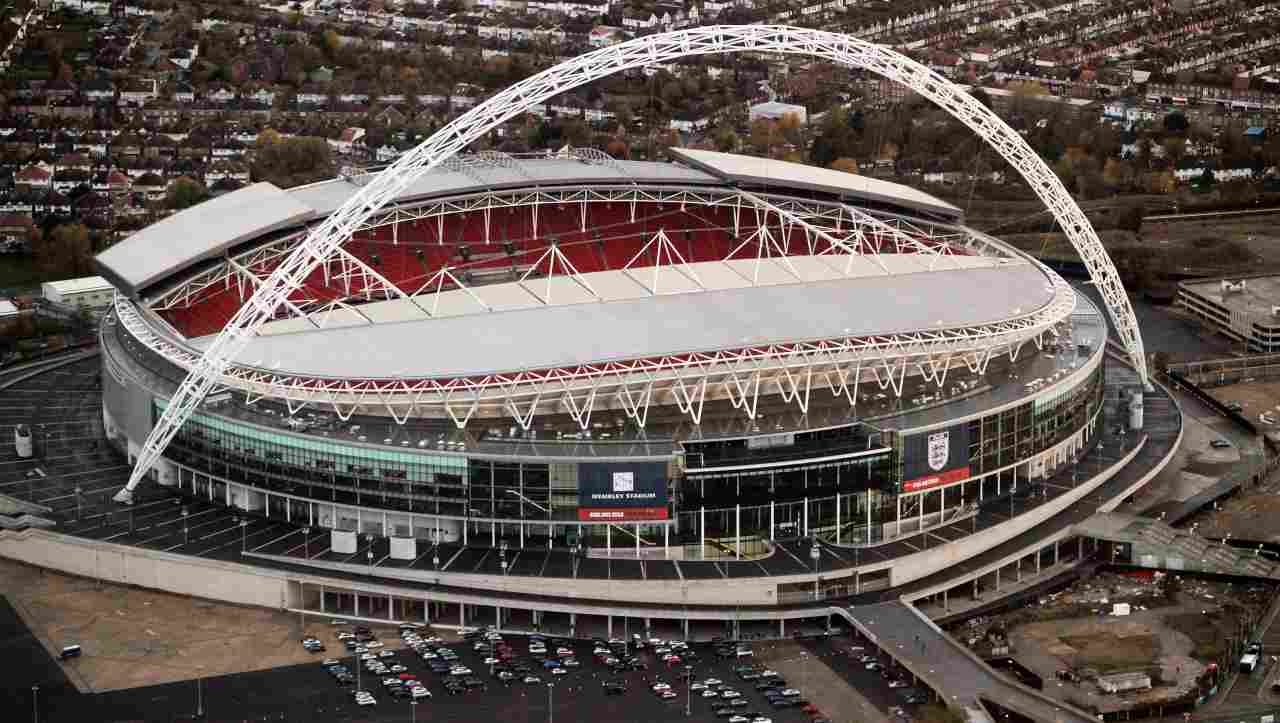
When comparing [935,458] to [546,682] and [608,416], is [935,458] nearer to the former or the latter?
[608,416]

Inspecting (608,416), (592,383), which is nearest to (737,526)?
(608,416)

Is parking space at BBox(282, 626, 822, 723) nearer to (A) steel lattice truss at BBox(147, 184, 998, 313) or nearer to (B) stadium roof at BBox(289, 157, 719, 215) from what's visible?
(A) steel lattice truss at BBox(147, 184, 998, 313)

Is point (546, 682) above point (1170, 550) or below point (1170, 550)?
below

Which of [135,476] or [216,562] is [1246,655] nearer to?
[216,562]

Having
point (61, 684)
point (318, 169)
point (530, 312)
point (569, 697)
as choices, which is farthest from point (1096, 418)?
point (318, 169)

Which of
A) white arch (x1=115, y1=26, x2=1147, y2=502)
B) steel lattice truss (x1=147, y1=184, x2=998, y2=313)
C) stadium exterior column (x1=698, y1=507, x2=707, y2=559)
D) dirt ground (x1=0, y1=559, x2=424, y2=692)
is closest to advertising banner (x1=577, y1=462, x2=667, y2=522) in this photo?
stadium exterior column (x1=698, y1=507, x2=707, y2=559)
